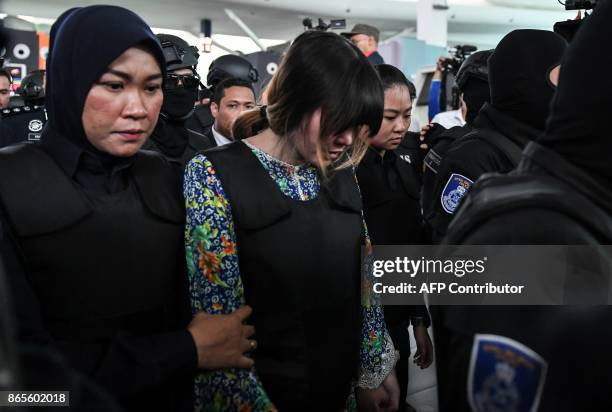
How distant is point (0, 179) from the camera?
120cm

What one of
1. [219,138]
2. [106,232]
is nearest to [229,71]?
[219,138]

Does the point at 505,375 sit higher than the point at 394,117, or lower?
lower

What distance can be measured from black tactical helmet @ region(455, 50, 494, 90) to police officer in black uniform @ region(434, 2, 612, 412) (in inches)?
64.7

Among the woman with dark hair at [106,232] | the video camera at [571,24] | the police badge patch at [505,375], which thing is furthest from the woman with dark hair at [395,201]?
the police badge patch at [505,375]

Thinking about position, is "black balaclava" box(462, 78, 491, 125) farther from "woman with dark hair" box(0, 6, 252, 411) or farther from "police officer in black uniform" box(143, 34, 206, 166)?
"woman with dark hair" box(0, 6, 252, 411)

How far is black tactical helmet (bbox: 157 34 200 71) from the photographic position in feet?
8.83

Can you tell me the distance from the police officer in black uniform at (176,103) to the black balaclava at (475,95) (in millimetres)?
1228

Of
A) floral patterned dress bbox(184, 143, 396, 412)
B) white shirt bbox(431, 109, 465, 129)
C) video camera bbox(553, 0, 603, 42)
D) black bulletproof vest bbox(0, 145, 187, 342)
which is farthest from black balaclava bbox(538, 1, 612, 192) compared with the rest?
white shirt bbox(431, 109, 465, 129)

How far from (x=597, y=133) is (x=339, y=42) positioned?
25.2 inches

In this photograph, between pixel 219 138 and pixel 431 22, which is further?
pixel 431 22

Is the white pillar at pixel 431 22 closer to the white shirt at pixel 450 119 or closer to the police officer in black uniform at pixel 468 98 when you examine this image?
the white shirt at pixel 450 119

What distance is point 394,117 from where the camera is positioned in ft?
8.13

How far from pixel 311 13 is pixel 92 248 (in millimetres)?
14755

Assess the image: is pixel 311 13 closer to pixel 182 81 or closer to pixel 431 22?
pixel 431 22
